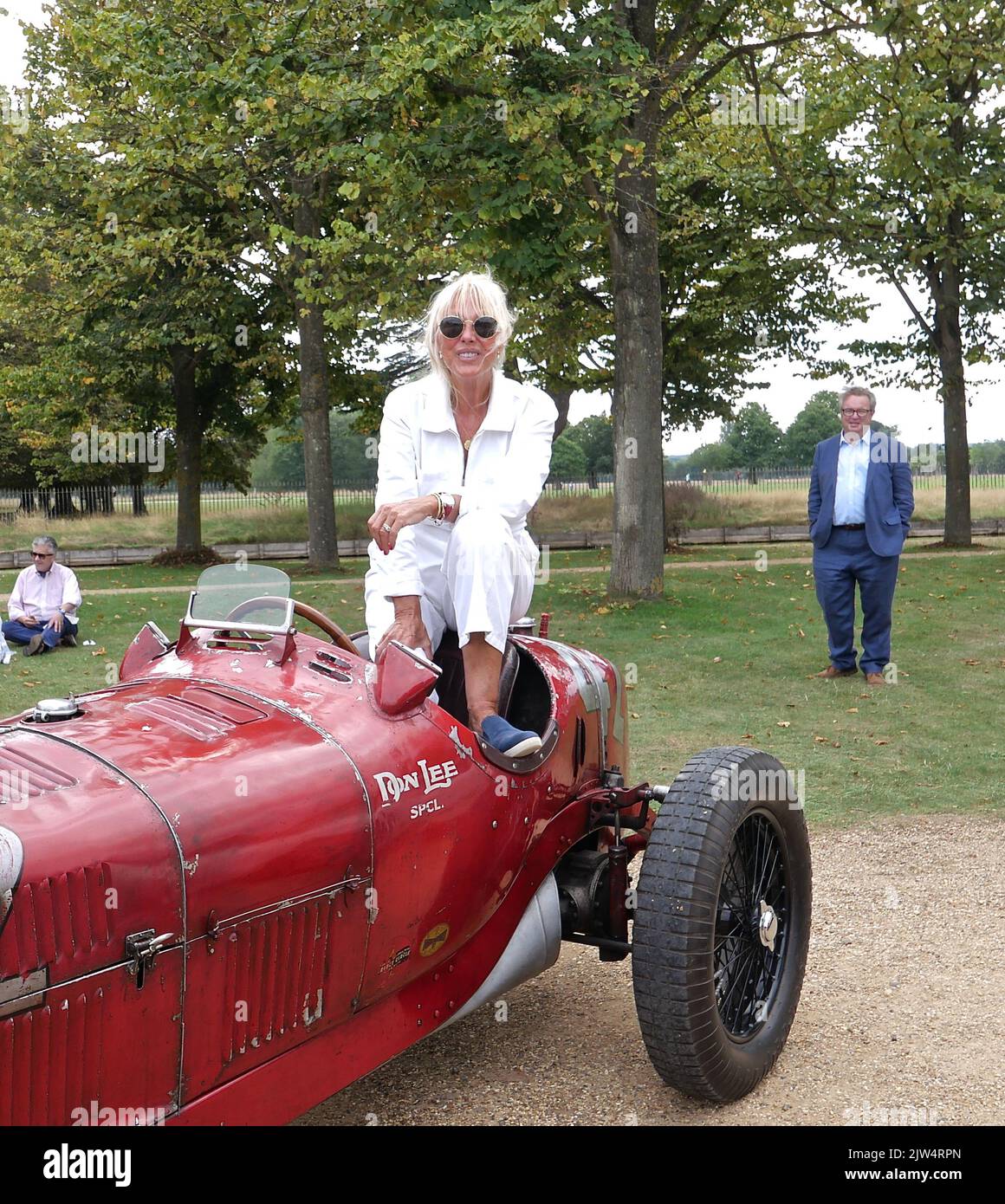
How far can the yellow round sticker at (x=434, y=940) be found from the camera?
10.4 ft

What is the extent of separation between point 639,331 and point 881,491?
205 inches

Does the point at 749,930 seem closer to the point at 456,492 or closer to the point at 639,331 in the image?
the point at 456,492

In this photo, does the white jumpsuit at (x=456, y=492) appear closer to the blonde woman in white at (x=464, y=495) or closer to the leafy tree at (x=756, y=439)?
the blonde woman in white at (x=464, y=495)

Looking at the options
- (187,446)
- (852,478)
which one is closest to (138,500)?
(187,446)

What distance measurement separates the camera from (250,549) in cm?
2862

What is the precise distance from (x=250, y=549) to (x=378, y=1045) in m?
26.2

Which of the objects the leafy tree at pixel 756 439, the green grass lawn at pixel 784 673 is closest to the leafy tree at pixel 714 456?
the leafy tree at pixel 756 439

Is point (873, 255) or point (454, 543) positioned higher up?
point (873, 255)

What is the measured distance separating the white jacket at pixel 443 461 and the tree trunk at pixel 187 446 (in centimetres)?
2205

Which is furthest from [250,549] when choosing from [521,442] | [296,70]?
[521,442]

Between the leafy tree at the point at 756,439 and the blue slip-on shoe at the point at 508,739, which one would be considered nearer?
the blue slip-on shoe at the point at 508,739

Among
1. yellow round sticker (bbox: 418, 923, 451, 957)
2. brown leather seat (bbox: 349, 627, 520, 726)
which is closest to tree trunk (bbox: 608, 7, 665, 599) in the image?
brown leather seat (bbox: 349, 627, 520, 726)

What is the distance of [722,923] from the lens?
362cm
